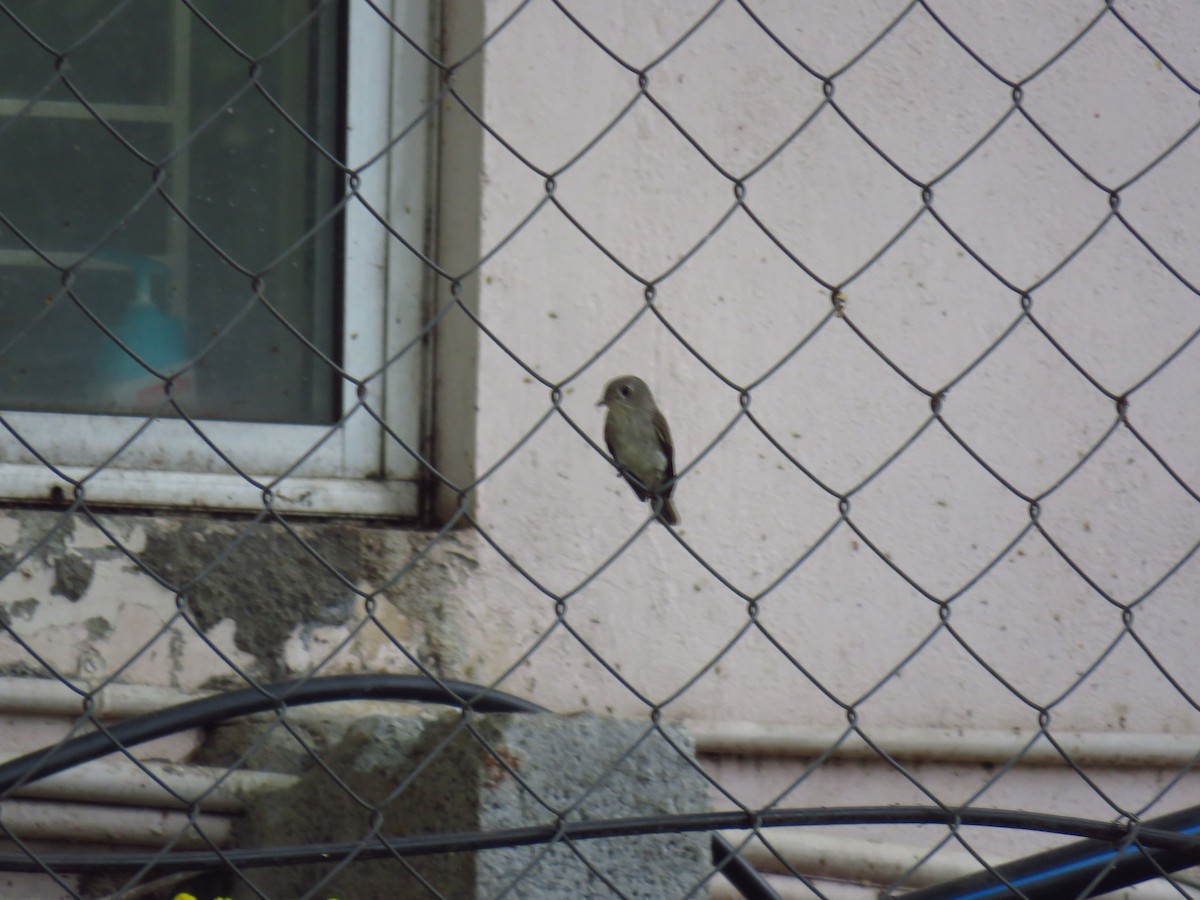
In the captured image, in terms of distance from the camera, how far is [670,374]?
7.11ft

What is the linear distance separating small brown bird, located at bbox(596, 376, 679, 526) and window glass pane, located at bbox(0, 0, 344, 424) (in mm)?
451

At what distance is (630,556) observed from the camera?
2.13 meters

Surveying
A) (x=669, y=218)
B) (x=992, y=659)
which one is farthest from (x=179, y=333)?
(x=992, y=659)

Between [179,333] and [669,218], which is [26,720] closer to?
[179,333]

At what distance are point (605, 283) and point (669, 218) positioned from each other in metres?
0.14

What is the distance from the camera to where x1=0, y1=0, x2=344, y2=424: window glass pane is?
214 cm

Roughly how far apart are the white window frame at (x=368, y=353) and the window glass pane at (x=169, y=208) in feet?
0.11

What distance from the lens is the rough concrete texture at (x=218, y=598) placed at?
1979 millimetres

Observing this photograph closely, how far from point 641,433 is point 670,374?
0.16m

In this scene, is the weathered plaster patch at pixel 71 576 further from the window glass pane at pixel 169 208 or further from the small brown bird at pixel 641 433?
the small brown bird at pixel 641 433

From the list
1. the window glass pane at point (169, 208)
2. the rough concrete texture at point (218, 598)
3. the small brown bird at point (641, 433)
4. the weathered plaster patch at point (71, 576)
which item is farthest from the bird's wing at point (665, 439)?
the weathered plaster patch at point (71, 576)

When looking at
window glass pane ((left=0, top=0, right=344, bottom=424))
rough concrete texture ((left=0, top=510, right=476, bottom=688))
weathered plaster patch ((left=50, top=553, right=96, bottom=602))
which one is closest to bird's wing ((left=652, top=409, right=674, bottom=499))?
rough concrete texture ((left=0, top=510, right=476, bottom=688))

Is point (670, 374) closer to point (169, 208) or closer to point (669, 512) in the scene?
point (669, 512)

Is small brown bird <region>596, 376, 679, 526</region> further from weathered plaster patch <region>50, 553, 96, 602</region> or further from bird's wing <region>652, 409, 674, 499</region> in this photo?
weathered plaster patch <region>50, 553, 96, 602</region>
